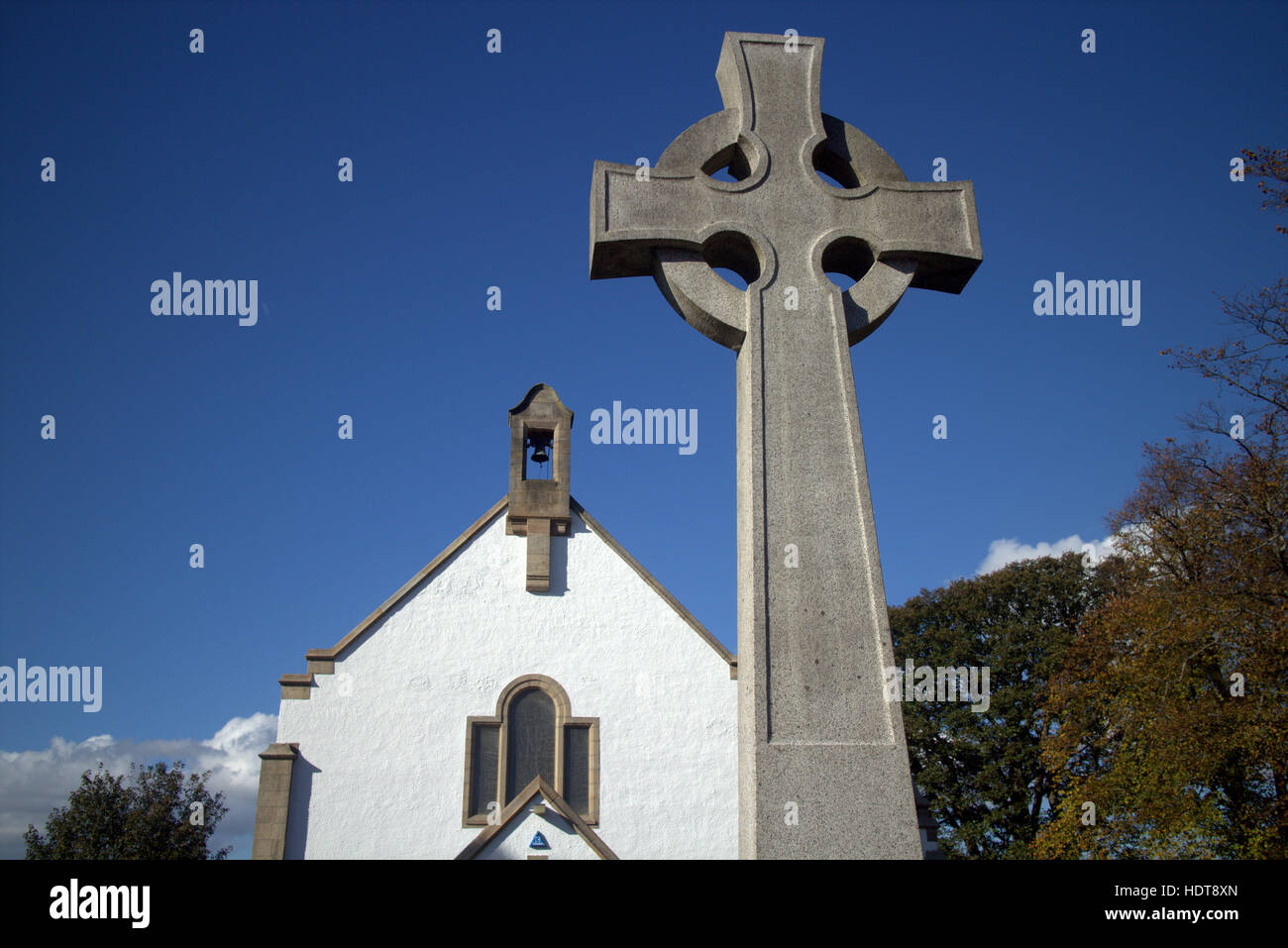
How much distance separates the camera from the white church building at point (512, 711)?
1700cm

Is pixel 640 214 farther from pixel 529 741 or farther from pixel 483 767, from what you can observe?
pixel 483 767

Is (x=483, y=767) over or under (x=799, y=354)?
under

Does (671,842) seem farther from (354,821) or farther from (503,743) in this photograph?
(354,821)

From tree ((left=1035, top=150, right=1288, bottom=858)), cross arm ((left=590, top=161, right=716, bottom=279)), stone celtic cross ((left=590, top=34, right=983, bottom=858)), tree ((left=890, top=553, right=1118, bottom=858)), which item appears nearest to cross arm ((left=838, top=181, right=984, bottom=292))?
stone celtic cross ((left=590, top=34, right=983, bottom=858))

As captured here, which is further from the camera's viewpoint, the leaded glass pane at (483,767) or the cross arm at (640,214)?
the leaded glass pane at (483,767)

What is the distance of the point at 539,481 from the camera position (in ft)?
65.6

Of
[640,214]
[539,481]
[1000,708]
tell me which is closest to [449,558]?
[539,481]

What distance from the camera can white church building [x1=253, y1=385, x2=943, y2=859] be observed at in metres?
17.0

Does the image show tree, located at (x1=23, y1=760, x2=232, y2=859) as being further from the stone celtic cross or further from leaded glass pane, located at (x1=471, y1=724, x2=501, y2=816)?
the stone celtic cross

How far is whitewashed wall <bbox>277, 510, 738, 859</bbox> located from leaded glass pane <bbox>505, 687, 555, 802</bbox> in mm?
475

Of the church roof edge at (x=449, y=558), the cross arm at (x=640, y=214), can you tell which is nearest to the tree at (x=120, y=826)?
the church roof edge at (x=449, y=558)

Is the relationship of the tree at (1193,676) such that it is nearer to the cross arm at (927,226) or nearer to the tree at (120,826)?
the cross arm at (927,226)

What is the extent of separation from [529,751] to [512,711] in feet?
2.64
